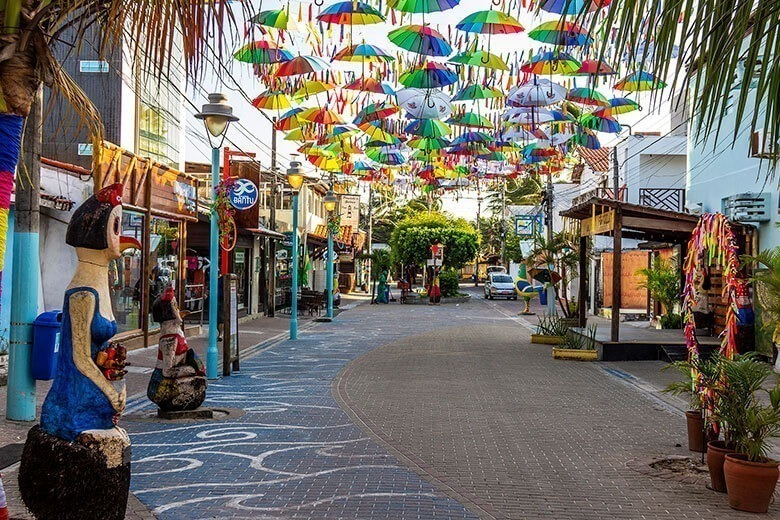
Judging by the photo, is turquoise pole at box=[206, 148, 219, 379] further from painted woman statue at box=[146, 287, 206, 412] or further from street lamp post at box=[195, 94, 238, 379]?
painted woman statue at box=[146, 287, 206, 412]

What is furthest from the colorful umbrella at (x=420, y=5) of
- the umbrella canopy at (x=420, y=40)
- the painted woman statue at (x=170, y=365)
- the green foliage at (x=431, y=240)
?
the green foliage at (x=431, y=240)

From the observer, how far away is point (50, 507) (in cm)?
502

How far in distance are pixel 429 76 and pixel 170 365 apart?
7.75 m

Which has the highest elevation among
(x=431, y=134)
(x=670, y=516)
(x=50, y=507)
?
(x=431, y=134)

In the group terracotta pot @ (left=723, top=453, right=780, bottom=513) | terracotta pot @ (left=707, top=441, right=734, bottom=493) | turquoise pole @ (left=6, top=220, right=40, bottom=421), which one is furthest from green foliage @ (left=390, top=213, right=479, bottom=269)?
terracotta pot @ (left=723, top=453, right=780, bottom=513)

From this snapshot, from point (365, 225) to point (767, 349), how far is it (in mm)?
57951

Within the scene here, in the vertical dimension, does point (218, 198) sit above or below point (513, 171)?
below

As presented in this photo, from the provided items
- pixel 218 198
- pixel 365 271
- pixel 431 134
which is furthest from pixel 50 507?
pixel 365 271

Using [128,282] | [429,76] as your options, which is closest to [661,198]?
[429,76]

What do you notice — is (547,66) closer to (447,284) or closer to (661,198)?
(661,198)

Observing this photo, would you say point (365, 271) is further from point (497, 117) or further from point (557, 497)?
point (557, 497)

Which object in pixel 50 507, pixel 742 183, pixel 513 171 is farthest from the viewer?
pixel 513 171

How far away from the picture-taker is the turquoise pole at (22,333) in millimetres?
9125

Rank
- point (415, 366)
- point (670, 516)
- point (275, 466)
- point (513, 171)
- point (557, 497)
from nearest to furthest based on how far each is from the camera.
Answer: point (670, 516)
point (557, 497)
point (275, 466)
point (415, 366)
point (513, 171)
